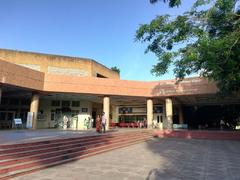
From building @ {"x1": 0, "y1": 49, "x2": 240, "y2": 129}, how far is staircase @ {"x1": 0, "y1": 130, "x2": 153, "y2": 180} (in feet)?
33.6

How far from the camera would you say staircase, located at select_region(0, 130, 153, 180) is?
7.14m

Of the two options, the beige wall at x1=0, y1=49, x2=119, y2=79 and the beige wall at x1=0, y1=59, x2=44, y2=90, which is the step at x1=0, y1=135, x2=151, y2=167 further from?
the beige wall at x1=0, y1=49, x2=119, y2=79

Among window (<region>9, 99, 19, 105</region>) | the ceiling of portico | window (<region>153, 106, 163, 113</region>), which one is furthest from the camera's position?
window (<region>153, 106, 163, 113</region>)

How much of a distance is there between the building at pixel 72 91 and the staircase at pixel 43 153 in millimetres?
10247

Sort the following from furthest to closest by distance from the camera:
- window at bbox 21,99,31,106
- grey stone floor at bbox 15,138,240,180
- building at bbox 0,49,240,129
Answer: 1. window at bbox 21,99,31,106
2. building at bbox 0,49,240,129
3. grey stone floor at bbox 15,138,240,180

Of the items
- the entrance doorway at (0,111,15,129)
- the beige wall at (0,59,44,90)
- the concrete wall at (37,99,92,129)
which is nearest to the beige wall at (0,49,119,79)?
the concrete wall at (37,99,92,129)

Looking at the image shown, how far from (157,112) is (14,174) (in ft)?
85.1

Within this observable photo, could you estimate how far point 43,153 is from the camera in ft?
29.1

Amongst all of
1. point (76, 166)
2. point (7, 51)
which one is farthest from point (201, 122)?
point (76, 166)

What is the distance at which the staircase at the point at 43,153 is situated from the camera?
7.14 meters

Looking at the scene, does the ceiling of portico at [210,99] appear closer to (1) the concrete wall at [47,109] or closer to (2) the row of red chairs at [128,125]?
(2) the row of red chairs at [128,125]

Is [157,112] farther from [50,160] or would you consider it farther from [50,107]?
[50,160]

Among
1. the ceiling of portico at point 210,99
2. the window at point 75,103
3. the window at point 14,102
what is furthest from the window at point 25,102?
the ceiling of portico at point 210,99

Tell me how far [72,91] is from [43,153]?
14579mm
